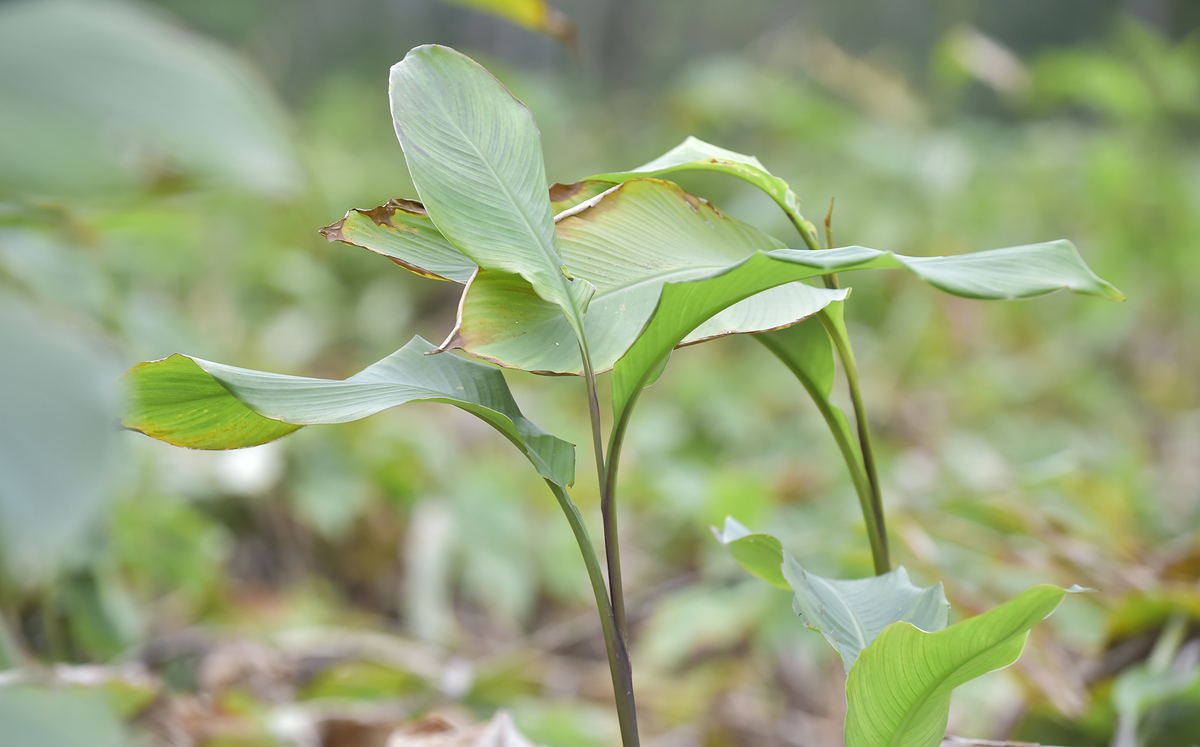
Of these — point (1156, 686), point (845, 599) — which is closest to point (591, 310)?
point (845, 599)

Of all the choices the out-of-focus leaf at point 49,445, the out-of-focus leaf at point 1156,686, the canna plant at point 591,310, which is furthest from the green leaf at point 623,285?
the out-of-focus leaf at point 1156,686

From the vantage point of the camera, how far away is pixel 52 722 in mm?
109

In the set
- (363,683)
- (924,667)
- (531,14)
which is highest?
(531,14)

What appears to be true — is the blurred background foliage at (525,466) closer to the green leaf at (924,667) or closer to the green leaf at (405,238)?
the green leaf at (405,238)

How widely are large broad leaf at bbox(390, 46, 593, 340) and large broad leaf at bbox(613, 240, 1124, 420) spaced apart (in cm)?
2

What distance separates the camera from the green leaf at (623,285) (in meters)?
0.22

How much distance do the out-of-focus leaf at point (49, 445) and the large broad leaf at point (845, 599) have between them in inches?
7.3

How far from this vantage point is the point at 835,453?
1068 millimetres

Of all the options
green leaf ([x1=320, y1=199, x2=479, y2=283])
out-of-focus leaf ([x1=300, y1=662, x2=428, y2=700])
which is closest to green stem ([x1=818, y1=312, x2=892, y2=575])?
green leaf ([x1=320, y1=199, x2=479, y2=283])

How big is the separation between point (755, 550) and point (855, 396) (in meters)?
0.06

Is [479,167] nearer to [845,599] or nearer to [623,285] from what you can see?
[623,285]

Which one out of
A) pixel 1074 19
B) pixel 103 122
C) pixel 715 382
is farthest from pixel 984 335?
pixel 1074 19

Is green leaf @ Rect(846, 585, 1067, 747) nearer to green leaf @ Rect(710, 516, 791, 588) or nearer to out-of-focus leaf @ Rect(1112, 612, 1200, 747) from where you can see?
green leaf @ Rect(710, 516, 791, 588)

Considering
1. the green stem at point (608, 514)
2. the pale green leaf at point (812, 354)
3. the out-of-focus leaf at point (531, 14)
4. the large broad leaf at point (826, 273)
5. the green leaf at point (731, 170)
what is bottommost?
the green stem at point (608, 514)
